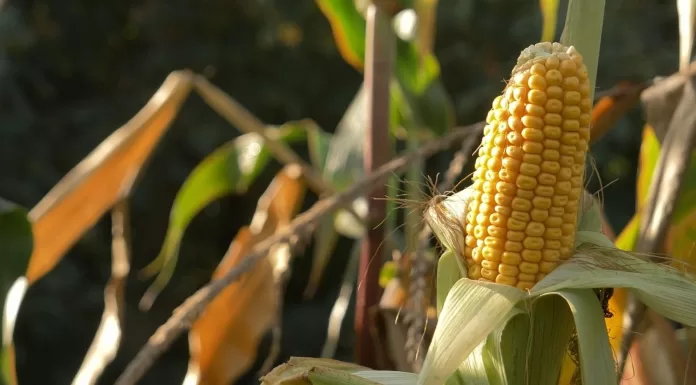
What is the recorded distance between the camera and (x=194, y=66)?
2.30 metres

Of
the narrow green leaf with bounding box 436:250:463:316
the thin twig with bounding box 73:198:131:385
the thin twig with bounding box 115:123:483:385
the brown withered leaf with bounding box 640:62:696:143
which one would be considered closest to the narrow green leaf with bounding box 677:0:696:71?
the brown withered leaf with bounding box 640:62:696:143

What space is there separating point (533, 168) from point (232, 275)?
0.19m

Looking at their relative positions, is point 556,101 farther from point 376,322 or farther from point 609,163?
point 609,163

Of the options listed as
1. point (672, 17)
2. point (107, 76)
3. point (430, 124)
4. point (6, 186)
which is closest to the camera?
point (430, 124)

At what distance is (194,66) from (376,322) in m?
1.88

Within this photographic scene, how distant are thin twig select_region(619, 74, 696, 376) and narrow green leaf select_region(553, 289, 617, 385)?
0.15 meters

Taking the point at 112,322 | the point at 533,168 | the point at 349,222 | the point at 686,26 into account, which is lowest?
the point at 112,322

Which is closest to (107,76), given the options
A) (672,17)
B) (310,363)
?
(672,17)

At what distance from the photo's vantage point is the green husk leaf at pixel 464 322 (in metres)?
0.28

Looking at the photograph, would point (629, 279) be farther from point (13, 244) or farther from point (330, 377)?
point (13, 244)

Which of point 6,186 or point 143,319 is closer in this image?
point 6,186

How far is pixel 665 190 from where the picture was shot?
44cm

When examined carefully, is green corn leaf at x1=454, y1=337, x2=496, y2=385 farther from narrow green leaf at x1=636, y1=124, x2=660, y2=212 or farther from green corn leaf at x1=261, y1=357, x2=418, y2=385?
narrow green leaf at x1=636, y1=124, x2=660, y2=212

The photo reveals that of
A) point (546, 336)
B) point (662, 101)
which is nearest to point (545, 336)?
point (546, 336)
